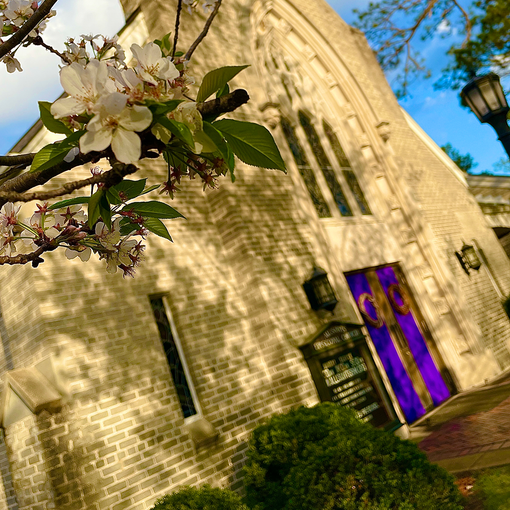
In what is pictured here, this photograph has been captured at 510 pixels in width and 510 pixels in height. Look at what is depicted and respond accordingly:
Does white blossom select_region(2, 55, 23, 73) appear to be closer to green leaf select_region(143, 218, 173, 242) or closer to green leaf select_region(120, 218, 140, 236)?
green leaf select_region(120, 218, 140, 236)

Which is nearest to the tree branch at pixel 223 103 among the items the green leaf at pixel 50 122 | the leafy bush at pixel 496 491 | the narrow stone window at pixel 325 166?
the green leaf at pixel 50 122

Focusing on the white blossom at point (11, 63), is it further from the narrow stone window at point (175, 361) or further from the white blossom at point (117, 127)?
the narrow stone window at point (175, 361)

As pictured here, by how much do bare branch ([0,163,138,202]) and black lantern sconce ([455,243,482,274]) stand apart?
35.7 ft

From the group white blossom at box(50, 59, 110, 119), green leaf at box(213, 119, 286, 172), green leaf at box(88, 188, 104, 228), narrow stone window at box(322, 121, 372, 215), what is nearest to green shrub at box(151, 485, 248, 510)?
green leaf at box(88, 188, 104, 228)

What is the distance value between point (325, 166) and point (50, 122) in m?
8.94

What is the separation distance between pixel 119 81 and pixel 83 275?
4.18 m

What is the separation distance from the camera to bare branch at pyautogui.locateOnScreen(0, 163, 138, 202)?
1329mm

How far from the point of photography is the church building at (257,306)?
450 cm

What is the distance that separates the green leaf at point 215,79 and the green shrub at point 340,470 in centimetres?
314

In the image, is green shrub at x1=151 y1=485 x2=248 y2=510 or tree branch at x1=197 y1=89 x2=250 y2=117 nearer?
tree branch at x1=197 y1=89 x2=250 y2=117

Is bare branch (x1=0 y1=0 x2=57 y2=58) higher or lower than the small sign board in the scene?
higher

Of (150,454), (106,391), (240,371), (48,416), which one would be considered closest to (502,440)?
(240,371)

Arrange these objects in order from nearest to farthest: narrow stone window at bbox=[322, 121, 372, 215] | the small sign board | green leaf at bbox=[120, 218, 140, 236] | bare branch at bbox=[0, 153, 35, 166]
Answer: bare branch at bbox=[0, 153, 35, 166], green leaf at bbox=[120, 218, 140, 236], the small sign board, narrow stone window at bbox=[322, 121, 372, 215]

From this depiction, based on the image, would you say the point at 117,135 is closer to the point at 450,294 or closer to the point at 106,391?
the point at 106,391
